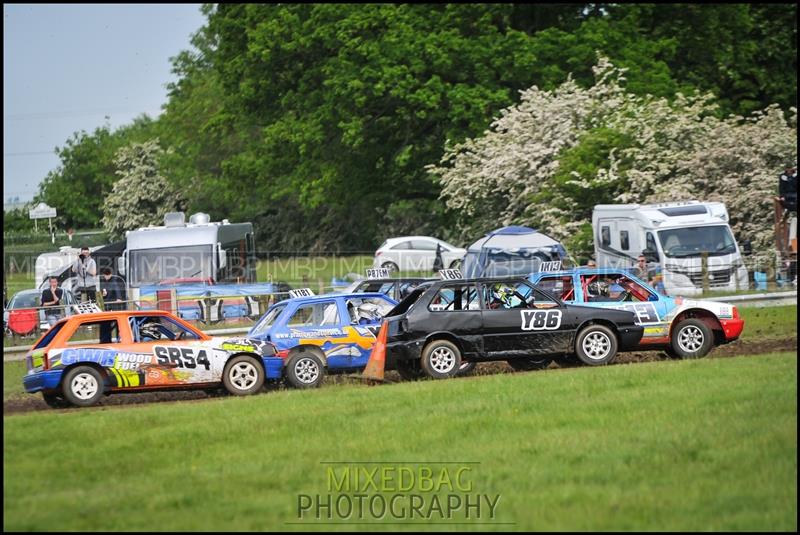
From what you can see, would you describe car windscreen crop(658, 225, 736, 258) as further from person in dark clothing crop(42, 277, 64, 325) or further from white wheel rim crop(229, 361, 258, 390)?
white wheel rim crop(229, 361, 258, 390)

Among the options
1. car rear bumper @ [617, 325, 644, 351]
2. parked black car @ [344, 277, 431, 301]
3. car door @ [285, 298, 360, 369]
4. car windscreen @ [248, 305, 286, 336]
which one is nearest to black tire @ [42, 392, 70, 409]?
car windscreen @ [248, 305, 286, 336]

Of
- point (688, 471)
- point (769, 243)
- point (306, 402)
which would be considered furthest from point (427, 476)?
point (769, 243)

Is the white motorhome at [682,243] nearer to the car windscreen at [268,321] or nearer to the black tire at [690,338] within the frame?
the black tire at [690,338]

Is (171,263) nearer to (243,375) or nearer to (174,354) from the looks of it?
(243,375)

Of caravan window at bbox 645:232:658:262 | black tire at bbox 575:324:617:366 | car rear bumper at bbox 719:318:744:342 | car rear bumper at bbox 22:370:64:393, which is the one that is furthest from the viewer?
caravan window at bbox 645:232:658:262

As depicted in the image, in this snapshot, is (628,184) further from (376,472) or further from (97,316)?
(376,472)

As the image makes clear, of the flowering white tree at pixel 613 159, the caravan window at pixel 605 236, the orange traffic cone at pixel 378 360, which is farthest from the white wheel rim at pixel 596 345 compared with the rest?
the flowering white tree at pixel 613 159

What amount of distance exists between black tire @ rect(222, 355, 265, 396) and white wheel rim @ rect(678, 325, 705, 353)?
6.47 meters

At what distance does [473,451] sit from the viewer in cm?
1098

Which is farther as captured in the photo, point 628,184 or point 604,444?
point 628,184

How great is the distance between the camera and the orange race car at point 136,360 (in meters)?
16.0

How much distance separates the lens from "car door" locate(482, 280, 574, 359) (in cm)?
1739

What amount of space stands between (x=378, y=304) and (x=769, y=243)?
17.8 metres

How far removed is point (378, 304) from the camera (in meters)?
19.0
